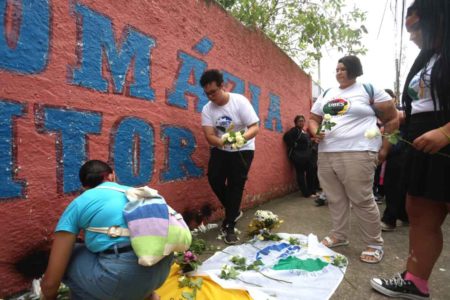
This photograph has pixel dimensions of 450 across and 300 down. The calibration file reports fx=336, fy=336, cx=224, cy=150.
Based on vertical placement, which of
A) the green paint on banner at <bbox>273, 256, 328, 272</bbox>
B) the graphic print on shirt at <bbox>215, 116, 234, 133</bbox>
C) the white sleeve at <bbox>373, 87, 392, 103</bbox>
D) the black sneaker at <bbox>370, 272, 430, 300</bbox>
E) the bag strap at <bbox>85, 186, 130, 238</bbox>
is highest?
the white sleeve at <bbox>373, 87, 392, 103</bbox>

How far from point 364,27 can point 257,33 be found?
12.9 feet

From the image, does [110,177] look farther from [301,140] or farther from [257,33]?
[301,140]

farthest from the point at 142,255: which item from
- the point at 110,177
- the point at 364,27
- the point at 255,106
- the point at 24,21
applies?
the point at 364,27

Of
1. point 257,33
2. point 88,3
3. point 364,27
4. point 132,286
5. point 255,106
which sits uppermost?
point 364,27

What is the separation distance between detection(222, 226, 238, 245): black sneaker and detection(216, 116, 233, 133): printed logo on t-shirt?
1.01 m

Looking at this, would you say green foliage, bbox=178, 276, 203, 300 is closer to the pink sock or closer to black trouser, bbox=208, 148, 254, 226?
black trouser, bbox=208, 148, 254, 226

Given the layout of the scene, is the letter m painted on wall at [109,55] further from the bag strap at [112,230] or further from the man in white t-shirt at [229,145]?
the bag strap at [112,230]

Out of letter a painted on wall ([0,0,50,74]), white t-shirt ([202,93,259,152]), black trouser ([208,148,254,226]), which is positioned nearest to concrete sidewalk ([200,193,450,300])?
black trouser ([208,148,254,226])

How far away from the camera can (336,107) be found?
10.2ft

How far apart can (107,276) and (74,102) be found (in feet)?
4.38

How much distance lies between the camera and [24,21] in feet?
7.10

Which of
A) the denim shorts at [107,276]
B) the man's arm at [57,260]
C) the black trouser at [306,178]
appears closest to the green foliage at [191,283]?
the denim shorts at [107,276]

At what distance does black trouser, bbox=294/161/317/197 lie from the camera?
6406 mm

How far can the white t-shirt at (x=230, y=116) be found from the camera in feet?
11.3
